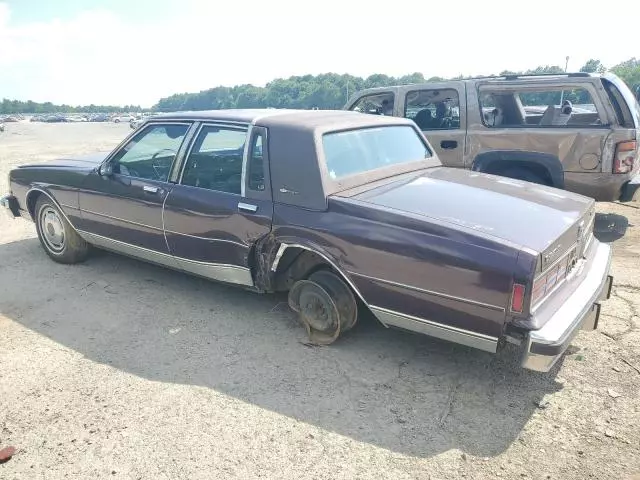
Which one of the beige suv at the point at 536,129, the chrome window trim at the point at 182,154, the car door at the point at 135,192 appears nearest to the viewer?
the chrome window trim at the point at 182,154

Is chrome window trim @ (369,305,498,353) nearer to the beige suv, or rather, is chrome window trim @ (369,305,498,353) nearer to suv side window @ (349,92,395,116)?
the beige suv

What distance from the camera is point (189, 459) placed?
8.20 ft

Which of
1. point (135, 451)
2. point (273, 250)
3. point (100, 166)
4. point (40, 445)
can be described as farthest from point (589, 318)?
point (100, 166)

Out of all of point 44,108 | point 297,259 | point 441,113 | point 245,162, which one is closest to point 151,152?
point 245,162

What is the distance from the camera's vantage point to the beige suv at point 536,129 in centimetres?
552

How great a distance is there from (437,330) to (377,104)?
530 cm

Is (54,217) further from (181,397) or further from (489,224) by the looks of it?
(489,224)

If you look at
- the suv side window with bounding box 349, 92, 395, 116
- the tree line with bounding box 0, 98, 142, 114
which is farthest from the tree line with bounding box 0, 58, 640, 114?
the suv side window with bounding box 349, 92, 395, 116

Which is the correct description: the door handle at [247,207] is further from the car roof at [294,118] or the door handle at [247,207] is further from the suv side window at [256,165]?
the car roof at [294,118]

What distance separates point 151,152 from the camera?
14.8 feet

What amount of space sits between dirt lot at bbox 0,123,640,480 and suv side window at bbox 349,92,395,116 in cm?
406

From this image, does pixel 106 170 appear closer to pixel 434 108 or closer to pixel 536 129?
pixel 434 108

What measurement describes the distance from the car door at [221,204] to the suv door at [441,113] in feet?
11.8

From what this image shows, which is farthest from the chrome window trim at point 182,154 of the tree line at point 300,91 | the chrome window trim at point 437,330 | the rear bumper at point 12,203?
the tree line at point 300,91
